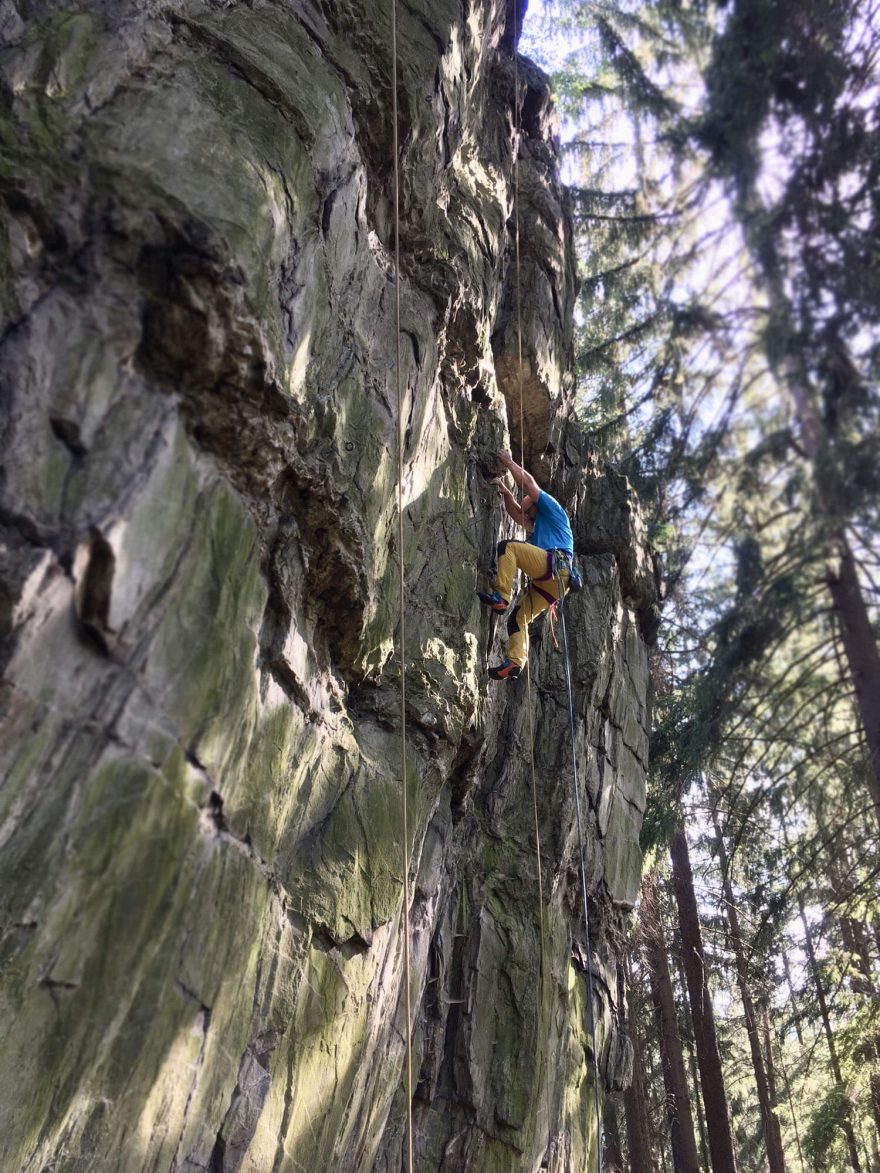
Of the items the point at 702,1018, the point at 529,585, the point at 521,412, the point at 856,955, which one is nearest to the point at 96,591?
the point at 529,585

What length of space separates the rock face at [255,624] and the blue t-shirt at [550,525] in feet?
1.67

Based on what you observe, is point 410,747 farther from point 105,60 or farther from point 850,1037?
point 850,1037

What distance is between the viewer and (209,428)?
484 cm

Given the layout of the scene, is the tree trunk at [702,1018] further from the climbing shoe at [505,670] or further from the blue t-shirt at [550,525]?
the blue t-shirt at [550,525]

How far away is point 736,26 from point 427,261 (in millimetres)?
2814

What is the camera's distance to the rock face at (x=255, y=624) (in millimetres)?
4023

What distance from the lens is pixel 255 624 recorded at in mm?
5102

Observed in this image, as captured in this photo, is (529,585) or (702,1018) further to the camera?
(702,1018)

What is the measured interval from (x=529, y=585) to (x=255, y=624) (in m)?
4.14

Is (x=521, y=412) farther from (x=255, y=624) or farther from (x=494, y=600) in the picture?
(x=255, y=624)

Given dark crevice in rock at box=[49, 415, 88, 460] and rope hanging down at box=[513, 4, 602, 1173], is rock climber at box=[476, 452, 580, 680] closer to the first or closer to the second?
rope hanging down at box=[513, 4, 602, 1173]

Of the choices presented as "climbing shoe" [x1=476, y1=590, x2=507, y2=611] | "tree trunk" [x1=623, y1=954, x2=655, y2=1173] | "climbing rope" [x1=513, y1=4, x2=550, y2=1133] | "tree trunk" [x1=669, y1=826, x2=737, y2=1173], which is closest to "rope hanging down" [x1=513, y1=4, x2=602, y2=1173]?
"climbing rope" [x1=513, y1=4, x2=550, y2=1133]

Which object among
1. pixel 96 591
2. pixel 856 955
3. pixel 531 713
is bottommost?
pixel 96 591

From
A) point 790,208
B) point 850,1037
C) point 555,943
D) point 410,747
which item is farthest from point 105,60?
point 850,1037
